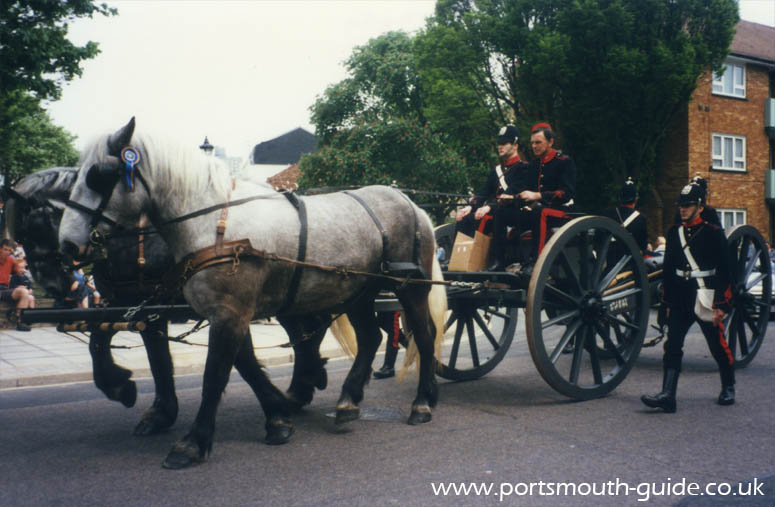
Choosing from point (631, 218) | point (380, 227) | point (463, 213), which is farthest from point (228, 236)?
point (631, 218)

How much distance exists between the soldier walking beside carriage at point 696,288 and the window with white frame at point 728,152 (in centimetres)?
2318

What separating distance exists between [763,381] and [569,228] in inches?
108

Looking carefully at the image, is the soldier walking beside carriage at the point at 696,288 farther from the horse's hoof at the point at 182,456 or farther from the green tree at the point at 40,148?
the green tree at the point at 40,148

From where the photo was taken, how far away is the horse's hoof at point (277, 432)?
457cm

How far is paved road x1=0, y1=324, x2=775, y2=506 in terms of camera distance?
3646mm

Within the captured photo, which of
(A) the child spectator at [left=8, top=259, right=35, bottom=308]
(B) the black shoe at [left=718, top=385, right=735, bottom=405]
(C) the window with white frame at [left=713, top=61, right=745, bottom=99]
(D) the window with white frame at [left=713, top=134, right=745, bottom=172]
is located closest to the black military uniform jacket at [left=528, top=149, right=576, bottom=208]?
(B) the black shoe at [left=718, top=385, right=735, bottom=405]

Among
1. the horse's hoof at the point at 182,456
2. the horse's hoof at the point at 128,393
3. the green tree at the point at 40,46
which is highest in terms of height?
the green tree at the point at 40,46

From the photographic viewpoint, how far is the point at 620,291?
6.60 m

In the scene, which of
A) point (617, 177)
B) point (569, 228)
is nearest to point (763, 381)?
point (569, 228)

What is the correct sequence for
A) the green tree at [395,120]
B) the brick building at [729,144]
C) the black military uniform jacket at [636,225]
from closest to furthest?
the black military uniform jacket at [636,225] → the green tree at [395,120] → the brick building at [729,144]

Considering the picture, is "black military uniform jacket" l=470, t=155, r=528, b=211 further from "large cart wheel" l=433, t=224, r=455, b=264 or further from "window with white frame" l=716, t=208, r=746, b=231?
"window with white frame" l=716, t=208, r=746, b=231

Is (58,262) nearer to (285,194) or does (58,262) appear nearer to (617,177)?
(285,194)

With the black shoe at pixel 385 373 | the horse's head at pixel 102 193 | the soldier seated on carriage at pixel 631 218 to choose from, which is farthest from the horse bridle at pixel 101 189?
the soldier seated on carriage at pixel 631 218

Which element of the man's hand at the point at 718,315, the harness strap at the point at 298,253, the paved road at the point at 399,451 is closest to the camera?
the paved road at the point at 399,451
